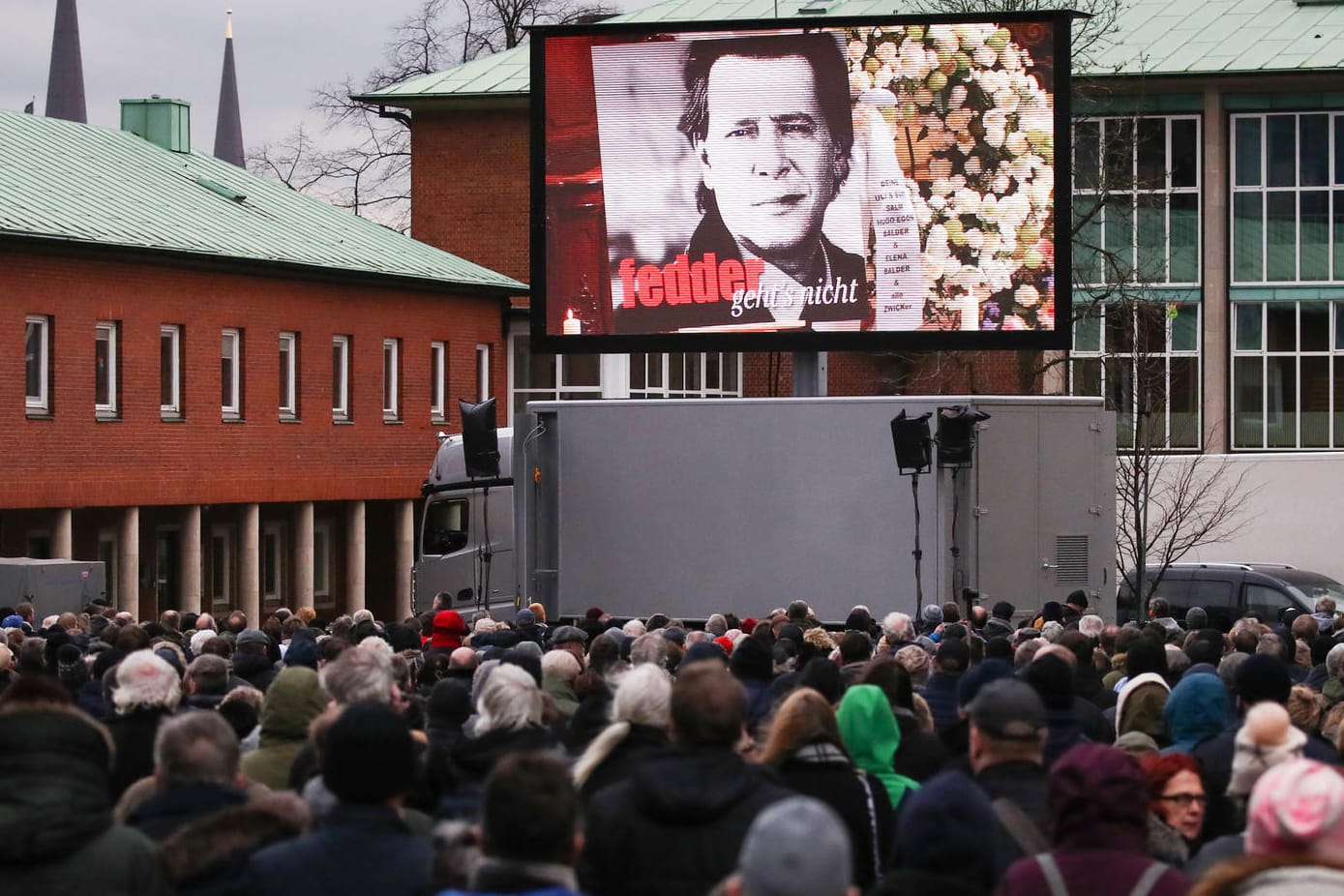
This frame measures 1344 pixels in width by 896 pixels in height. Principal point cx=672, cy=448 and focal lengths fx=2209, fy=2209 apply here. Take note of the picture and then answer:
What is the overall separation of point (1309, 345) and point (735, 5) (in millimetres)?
15616

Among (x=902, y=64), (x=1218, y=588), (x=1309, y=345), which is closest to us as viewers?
(x=902, y=64)

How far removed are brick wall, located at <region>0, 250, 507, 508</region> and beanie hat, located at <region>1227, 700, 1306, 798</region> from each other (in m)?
28.7

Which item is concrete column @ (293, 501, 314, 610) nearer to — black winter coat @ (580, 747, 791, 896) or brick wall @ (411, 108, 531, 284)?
brick wall @ (411, 108, 531, 284)

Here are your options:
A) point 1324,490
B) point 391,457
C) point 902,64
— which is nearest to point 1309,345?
point 1324,490

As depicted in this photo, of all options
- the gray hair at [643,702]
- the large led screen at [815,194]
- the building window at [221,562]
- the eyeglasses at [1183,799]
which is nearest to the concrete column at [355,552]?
the building window at [221,562]

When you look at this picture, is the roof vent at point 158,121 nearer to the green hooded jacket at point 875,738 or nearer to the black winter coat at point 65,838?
the green hooded jacket at point 875,738

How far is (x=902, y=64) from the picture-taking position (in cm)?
2664

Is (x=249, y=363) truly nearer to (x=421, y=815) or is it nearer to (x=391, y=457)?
(x=391, y=457)

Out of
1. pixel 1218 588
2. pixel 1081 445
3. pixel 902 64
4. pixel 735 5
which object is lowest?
pixel 1218 588

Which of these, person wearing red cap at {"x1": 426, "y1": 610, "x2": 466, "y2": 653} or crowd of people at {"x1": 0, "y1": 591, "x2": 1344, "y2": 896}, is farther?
person wearing red cap at {"x1": 426, "y1": 610, "x2": 466, "y2": 653}

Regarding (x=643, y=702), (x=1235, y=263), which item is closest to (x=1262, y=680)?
(x=643, y=702)

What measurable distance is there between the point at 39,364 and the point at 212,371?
4249 millimetres

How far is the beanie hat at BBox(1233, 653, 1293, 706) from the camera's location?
29.3 ft

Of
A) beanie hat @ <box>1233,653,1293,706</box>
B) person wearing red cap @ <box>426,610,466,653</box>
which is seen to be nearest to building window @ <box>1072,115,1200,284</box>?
person wearing red cap @ <box>426,610,466,653</box>
